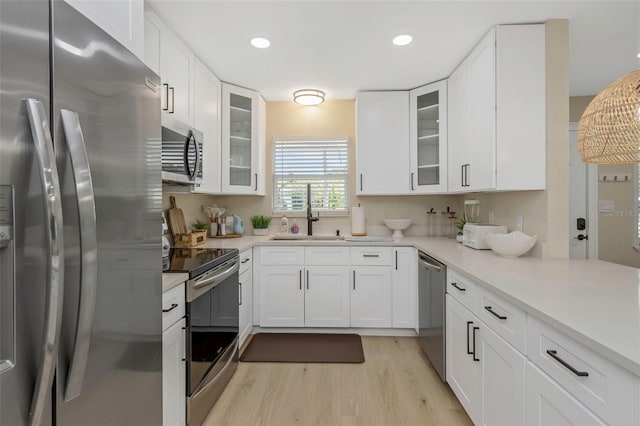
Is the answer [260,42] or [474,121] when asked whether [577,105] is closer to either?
[474,121]

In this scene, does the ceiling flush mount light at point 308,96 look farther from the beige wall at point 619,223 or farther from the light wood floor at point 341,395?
the beige wall at point 619,223

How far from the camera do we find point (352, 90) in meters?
3.31

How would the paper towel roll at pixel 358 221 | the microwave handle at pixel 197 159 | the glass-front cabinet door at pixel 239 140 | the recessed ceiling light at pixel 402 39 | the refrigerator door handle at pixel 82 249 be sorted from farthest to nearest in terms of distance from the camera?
the paper towel roll at pixel 358 221 < the glass-front cabinet door at pixel 239 140 < the recessed ceiling light at pixel 402 39 < the microwave handle at pixel 197 159 < the refrigerator door handle at pixel 82 249

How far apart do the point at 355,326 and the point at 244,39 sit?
2620mm

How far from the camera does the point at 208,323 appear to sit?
1.86 meters

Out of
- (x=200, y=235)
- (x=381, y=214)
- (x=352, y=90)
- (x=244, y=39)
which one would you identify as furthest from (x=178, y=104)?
(x=381, y=214)

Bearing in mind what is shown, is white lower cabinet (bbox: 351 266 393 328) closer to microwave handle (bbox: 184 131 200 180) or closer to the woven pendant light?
microwave handle (bbox: 184 131 200 180)

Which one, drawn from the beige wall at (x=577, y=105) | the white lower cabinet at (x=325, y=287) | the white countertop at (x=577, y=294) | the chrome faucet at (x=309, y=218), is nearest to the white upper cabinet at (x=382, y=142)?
the chrome faucet at (x=309, y=218)

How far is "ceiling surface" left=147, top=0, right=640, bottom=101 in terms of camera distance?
1940mm

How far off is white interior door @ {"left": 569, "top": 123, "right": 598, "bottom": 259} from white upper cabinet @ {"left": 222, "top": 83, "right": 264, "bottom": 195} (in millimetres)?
3380

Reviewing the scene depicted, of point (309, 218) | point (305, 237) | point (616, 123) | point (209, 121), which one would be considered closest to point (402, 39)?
point (616, 123)

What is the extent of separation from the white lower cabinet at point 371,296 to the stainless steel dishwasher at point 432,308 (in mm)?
316

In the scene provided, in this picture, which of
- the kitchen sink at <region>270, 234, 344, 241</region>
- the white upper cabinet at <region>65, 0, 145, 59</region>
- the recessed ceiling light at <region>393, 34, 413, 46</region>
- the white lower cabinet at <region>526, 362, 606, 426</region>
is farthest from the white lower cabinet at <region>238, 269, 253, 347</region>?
the recessed ceiling light at <region>393, 34, 413, 46</region>

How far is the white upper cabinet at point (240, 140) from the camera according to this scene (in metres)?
3.10
